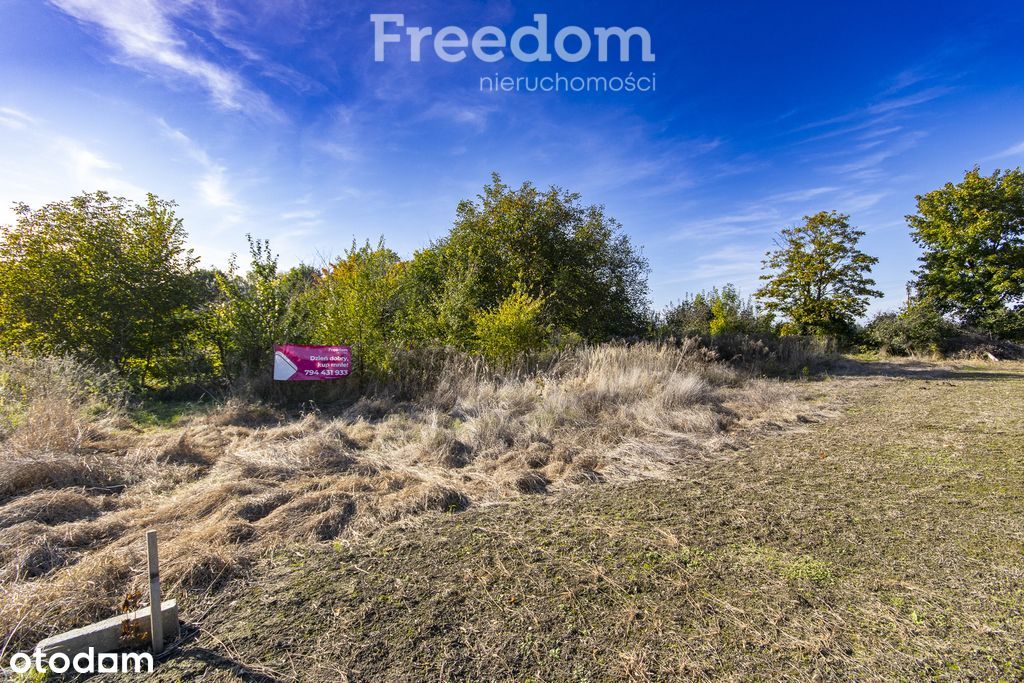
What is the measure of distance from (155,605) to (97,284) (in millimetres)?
8817

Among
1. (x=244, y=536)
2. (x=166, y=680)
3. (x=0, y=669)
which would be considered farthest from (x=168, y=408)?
(x=166, y=680)

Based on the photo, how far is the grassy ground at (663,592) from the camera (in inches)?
73.5

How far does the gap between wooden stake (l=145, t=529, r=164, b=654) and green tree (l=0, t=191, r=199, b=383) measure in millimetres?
8211

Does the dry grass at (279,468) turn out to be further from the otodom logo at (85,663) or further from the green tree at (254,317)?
the green tree at (254,317)

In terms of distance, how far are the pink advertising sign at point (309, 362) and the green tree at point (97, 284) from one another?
3160 millimetres

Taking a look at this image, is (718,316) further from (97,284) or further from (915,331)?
(97,284)

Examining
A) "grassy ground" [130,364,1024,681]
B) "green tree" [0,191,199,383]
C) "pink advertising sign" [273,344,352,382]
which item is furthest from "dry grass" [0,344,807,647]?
"green tree" [0,191,199,383]

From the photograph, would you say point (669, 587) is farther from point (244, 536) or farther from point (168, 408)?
point (168, 408)

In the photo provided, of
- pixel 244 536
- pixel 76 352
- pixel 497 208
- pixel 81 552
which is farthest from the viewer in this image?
pixel 497 208

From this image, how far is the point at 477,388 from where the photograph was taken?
23.6 ft

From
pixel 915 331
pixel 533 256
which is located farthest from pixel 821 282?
pixel 533 256

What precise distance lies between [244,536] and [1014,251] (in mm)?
26250

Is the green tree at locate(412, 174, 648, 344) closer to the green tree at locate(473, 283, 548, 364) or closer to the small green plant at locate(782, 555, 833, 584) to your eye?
the green tree at locate(473, 283, 548, 364)

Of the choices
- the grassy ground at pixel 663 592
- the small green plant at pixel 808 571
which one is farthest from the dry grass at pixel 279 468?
the small green plant at pixel 808 571
